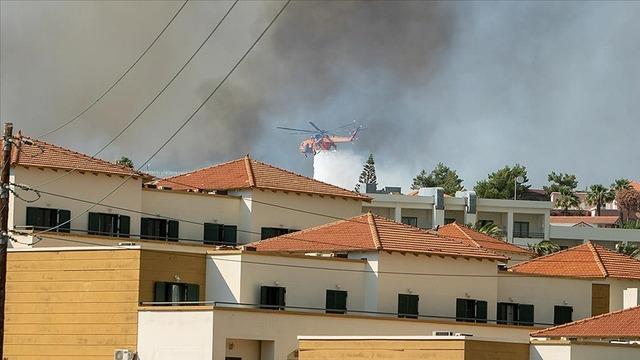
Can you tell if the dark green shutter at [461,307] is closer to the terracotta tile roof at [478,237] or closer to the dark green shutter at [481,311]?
the dark green shutter at [481,311]

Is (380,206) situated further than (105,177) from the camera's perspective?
Yes

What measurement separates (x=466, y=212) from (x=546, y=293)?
282ft

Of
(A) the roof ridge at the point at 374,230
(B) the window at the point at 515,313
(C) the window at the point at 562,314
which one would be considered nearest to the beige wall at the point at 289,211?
(A) the roof ridge at the point at 374,230

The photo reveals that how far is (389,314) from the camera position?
294ft

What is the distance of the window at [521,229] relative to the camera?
186500 millimetres

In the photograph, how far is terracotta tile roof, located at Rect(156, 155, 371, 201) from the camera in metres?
104

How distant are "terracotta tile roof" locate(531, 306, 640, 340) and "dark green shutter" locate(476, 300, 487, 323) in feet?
35.5

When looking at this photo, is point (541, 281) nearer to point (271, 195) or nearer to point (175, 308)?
point (271, 195)

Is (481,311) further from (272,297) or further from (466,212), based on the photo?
(466,212)

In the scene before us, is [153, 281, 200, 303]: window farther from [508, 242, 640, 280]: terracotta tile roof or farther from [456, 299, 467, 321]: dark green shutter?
[508, 242, 640, 280]: terracotta tile roof

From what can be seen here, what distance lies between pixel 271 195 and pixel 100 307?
878 inches

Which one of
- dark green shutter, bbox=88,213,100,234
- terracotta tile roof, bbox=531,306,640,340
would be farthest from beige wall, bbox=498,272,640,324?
dark green shutter, bbox=88,213,100,234

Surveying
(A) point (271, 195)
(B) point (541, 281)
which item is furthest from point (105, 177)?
(B) point (541, 281)

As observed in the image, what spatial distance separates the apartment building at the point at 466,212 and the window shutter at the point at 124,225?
79.5m
